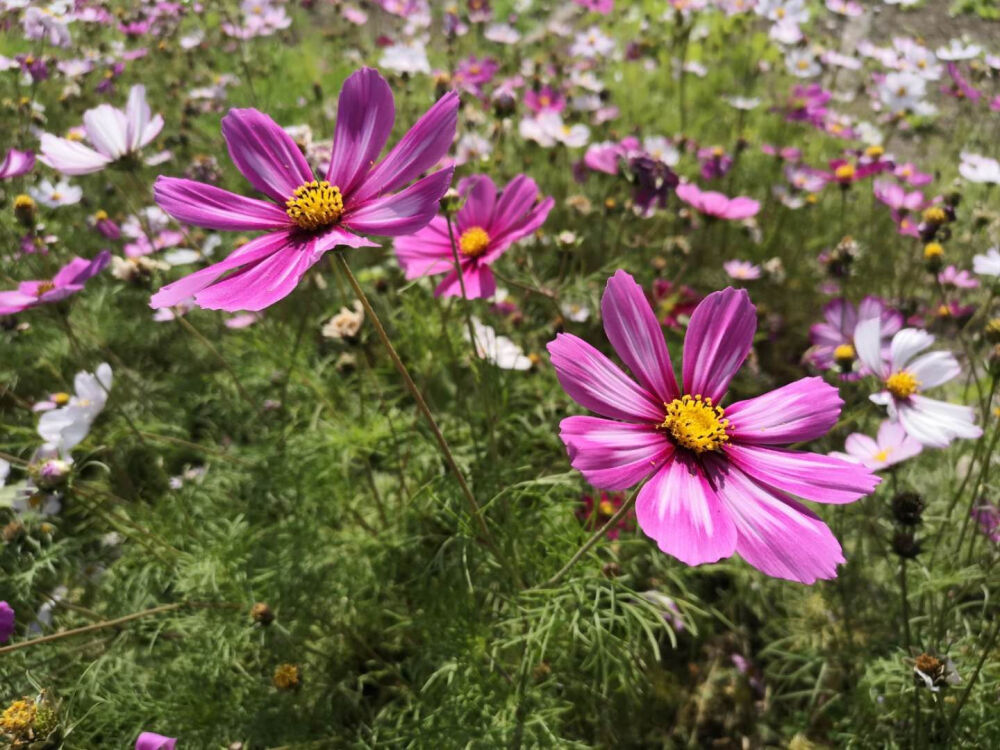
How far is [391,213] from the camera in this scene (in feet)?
2.27

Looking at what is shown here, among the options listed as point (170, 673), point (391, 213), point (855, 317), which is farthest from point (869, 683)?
point (170, 673)

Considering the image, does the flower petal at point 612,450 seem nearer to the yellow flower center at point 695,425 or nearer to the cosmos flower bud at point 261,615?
the yellow flower center at point 695,425

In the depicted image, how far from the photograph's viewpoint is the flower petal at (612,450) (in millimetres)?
610

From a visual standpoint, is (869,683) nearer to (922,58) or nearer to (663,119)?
(663,119)

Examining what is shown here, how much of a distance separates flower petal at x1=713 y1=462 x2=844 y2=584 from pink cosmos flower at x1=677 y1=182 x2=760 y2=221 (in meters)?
1.18

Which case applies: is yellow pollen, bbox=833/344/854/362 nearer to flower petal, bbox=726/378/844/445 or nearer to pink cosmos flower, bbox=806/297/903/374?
pink cosmos flower, bbox=806/297/903/374

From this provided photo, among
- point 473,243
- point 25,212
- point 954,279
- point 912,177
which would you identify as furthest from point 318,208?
point 912,177

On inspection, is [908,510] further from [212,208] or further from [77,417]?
[77,417]

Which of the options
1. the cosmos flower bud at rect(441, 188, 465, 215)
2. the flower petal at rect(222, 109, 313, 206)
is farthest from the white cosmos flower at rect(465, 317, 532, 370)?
the flower petal at rect(222, 109, 313, 206)

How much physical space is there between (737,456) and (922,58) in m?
3.39

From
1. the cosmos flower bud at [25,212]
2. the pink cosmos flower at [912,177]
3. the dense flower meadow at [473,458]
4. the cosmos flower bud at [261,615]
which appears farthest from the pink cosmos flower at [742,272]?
the cosmos flower bud at [25,212]

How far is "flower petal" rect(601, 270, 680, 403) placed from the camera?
0.70 metres

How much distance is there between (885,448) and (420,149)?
101cm

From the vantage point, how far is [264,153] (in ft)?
2.79
